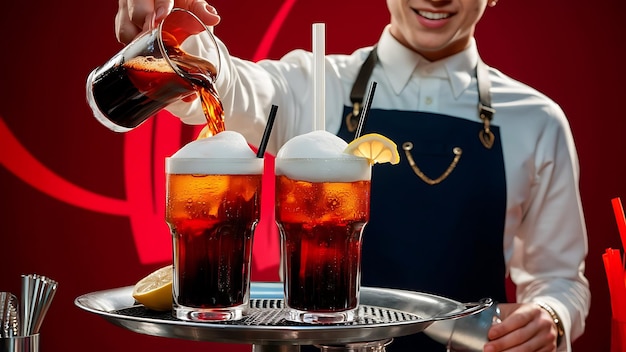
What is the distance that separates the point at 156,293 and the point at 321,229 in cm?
34

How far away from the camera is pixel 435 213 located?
2.69m

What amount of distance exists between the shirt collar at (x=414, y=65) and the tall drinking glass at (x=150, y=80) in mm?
1347

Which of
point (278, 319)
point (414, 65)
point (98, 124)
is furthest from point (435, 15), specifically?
point (98, 124)

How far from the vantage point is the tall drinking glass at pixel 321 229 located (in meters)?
1.42

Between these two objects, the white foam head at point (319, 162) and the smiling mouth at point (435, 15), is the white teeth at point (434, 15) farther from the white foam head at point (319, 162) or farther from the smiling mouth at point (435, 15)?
the white foam head at point (319, 162)

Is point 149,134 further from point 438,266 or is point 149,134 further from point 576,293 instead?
point 576,293

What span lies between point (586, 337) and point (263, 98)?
6.76ft

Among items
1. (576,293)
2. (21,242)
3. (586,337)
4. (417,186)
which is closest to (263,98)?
(417,186)

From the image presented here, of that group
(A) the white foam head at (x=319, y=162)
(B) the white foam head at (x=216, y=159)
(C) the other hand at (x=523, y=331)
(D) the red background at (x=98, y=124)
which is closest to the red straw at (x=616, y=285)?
(C) the other hand at (x=523, y=331)

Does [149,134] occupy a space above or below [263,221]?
above

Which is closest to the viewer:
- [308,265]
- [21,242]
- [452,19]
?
[308,265]

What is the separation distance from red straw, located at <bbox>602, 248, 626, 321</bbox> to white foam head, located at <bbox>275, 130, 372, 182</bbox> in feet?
3.36

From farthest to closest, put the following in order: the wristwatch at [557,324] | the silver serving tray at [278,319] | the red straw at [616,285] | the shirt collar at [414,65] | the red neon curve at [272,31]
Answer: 1. the red neon curve at [272,31]
2. the shirt collar at [414,65]
3. the wristwatch at [557,324]
4. the red straw at [616,285]
5. the silver serving tray at [278,319]

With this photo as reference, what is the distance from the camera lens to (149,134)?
3734 mm
